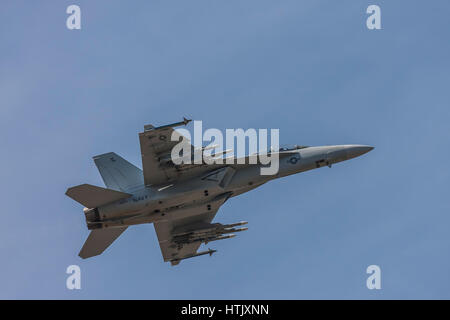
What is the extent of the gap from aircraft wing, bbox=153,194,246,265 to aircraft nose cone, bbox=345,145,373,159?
749cm

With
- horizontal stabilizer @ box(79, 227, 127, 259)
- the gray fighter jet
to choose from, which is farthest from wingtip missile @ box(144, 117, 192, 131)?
horizontal stabilizer @ box(79, 227, 127, 259)

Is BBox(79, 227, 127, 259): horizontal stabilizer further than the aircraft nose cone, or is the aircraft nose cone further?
BBox(79, 227, 127, 259): horizontal stabilizer

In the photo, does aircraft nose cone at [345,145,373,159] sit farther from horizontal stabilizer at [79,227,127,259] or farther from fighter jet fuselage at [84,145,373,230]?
horizontal stabilizer at [79,227,127,259]

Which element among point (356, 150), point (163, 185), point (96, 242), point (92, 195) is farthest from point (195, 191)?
point (356, 150)

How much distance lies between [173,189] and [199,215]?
15.9ft

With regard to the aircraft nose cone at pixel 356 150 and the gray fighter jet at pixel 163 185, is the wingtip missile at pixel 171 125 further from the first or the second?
the aircraft nose cone at pixel 356 150

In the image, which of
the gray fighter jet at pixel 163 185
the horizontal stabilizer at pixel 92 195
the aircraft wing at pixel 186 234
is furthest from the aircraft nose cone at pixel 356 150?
the horizontal stabilizer at pixel 92 195

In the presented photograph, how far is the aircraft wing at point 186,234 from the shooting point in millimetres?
41938

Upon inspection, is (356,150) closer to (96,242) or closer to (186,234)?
(186,234)

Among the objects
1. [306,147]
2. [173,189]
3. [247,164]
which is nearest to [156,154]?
[173,189]

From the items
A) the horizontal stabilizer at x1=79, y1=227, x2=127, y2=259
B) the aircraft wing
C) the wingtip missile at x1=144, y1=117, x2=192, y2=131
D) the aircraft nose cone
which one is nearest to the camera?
the wingtip missile at x1=144, y1=117, x2=192, y2=131

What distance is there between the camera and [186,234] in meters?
42.8

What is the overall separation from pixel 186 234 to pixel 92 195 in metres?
7.23

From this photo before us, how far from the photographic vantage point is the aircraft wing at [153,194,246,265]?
41938mm
